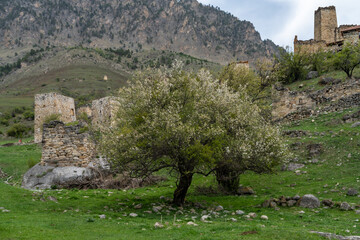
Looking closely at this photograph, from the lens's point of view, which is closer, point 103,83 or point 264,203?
point 264,203

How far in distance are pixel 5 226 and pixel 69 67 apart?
126075mm

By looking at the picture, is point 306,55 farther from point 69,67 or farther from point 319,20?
point 69,67

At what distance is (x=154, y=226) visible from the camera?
945 centimetres

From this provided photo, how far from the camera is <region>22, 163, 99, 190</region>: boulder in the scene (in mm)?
18472

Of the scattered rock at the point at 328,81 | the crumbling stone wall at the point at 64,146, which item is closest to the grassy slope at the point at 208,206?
the crumbling stone wall at the point at 64,146

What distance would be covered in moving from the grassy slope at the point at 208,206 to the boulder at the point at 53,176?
355 centimetres

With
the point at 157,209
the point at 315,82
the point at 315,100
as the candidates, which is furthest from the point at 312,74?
the point at 157,209

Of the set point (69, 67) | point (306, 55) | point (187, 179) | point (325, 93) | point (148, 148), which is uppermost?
point (69, 67)

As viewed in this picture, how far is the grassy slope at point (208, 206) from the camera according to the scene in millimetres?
8398

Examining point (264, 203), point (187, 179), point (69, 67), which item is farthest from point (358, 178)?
point (69, 67)

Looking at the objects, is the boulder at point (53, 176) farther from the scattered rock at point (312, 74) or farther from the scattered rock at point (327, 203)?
the scattered rock at point (312, 74)

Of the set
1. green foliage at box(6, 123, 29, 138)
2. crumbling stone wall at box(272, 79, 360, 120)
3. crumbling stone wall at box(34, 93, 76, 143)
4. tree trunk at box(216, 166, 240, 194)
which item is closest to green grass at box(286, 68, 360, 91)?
crumbling stone wall at box(272, 79, 360, 120)

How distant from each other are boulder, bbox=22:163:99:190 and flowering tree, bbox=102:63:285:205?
6.00m

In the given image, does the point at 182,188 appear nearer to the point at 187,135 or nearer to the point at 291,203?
the point at 187,135
